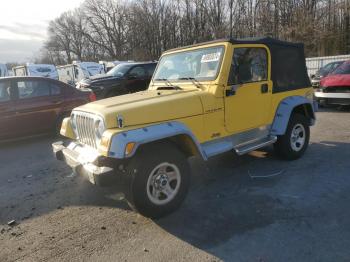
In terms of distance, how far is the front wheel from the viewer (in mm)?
5789

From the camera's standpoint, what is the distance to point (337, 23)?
31797mm

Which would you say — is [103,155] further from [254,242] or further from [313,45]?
[313,45]

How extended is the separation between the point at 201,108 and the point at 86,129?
1.52 metres

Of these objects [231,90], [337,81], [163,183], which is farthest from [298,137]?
[337,81]

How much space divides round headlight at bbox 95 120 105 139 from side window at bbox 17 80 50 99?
5.18 m

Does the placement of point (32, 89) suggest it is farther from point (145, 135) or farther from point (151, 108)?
point (145, 135)

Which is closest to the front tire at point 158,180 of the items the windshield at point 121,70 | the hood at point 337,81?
the hood at point 337,81

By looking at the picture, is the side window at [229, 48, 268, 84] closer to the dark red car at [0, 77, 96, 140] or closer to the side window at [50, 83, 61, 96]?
the dark red car at [0, 77, 96, 140]

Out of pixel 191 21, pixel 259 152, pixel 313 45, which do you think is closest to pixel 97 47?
pixel 191 21

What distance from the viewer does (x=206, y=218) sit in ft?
13.2

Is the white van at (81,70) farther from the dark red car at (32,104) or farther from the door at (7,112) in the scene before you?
the door at (7,112)

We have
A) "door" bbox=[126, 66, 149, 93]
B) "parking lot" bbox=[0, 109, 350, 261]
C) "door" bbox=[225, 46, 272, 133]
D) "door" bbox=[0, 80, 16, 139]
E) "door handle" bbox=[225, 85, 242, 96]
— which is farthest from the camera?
"door" bbox=[126, 66, 149, 93]

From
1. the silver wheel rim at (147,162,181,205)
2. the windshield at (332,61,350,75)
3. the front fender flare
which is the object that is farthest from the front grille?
the windshield at (332,61,350,75)

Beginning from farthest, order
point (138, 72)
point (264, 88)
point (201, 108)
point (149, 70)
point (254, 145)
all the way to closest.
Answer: point (149, 70), point (138, 72), point (264, 88), point (254, 145), point (201, 108)
